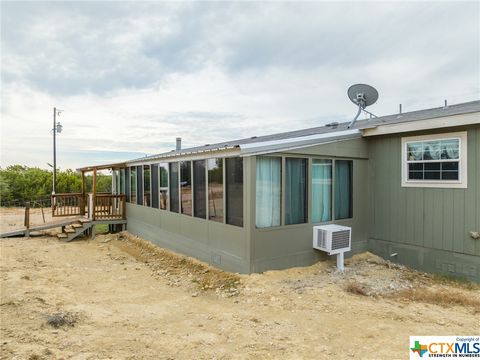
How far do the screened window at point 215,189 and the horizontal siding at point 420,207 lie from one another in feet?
11.5

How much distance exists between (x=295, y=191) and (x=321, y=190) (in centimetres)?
73

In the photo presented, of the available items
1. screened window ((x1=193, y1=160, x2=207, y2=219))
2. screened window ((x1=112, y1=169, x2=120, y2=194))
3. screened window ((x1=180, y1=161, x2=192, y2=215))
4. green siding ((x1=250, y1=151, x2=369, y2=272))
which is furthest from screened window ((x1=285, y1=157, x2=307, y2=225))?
screened window ((x1=112, y1=169, x2=120, y2=194))

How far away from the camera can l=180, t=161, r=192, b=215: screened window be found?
7.17 m

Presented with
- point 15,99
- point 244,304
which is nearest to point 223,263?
point 244,304

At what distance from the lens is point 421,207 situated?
6105 millimetres

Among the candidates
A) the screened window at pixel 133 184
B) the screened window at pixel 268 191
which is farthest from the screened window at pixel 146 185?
the screened window at pixel 268 191

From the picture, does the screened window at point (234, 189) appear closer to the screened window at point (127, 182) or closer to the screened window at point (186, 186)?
the screened window at point (186, 186)

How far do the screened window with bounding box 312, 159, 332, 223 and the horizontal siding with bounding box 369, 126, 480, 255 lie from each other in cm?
127

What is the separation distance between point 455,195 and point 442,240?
35.5 inches

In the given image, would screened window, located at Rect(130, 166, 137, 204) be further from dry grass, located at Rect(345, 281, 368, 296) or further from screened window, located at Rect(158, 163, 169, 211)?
dry grass, located at Rect(345, 281, 368, 296)

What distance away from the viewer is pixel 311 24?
8.11 meters

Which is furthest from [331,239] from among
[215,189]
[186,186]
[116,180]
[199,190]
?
[116,180]

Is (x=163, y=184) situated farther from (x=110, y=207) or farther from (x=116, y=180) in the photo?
(x=116, y=180)

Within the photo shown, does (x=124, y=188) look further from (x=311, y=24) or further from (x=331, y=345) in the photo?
(x=331, y=345)
